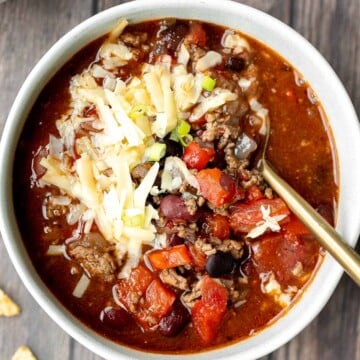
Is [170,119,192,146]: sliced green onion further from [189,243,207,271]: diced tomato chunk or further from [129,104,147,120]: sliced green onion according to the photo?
[189,243,207,271]: diced tomato chunk

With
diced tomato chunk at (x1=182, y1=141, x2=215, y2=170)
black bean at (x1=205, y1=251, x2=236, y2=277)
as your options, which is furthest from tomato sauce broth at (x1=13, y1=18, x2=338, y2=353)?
diced tomato chunk at (x1=182, y1=141, x2=215, y2=170)

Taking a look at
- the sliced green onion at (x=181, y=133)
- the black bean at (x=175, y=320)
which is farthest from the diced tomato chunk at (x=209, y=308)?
the sliced green onion at (x=181, y=133)

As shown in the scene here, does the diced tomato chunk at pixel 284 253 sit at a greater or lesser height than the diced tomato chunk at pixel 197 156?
lesser

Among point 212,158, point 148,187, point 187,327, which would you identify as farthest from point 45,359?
point 212,158

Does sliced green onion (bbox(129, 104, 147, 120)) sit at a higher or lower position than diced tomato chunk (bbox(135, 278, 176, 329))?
higher

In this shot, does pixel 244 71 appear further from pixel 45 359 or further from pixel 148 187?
pixel 45 359

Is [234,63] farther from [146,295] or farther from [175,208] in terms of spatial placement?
[146,295]

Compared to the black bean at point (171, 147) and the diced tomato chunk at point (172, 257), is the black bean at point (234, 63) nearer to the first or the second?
the black bean at point (171, 147)

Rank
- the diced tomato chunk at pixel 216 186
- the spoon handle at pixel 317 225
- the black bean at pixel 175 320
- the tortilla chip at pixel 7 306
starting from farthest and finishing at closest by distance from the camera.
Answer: the tortilla chip at pixel 7 306
the black bean at pixel 175 320
the diced tomato chunk at pixel 216 186
the spoon handle at pixel 317 225
